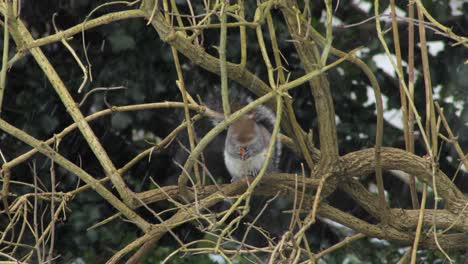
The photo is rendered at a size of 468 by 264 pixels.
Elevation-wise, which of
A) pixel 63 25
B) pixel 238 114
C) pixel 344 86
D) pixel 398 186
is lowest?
pixel 398 186

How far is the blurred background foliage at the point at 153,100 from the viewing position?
3.57 meters

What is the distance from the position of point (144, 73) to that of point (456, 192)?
1405mm

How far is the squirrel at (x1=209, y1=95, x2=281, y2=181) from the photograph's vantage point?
3.30 m

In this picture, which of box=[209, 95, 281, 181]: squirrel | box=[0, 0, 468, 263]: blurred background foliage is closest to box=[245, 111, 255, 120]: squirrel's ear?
box=[209, 95, 281, 181]: squirrel

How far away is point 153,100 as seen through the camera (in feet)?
11.9

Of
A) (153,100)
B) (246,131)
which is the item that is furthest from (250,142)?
(153,100)

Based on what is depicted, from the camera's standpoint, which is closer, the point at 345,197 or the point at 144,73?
the point at 144,73

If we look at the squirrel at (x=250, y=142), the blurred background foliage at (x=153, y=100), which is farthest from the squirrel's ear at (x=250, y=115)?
the blurred background foliage at (x=153, y=100)

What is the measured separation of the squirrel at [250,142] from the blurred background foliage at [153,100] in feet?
1.18

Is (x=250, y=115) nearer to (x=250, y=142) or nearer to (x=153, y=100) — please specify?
(x=250, y=142)

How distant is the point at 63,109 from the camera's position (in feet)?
12.0

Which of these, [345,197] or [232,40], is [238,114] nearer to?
[232,40]

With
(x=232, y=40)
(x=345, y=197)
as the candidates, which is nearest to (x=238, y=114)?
(x=232, y=40)

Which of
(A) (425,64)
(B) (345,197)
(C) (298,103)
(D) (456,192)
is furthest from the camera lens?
(B) (345,197)
